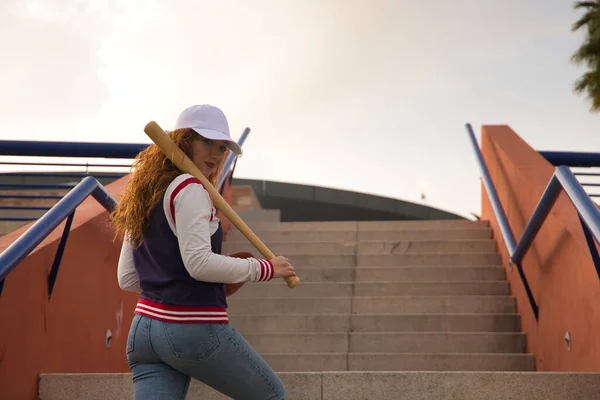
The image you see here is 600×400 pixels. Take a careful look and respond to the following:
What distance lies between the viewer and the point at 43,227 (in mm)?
3789

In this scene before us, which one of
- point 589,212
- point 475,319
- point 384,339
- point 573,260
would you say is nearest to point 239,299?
point 384,339

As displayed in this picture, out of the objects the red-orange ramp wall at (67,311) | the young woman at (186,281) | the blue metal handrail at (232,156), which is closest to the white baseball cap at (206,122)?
the young woman at (186,281)

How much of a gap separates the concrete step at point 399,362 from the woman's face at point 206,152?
3212mm

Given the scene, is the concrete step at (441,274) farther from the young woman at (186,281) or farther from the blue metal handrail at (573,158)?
the young woman at (186,281)

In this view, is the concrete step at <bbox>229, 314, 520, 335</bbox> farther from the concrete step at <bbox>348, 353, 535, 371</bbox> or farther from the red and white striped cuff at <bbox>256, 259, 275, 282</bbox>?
the red and white striped cuff at <bbox>256, 259, 275, 282</bbox>

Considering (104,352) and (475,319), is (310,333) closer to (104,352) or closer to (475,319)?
(475,319)

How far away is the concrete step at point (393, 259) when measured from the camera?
7.45 meters

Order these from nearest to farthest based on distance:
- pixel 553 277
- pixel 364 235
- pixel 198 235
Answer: pixel 198 235
pixel 553 277
pixel 364 235

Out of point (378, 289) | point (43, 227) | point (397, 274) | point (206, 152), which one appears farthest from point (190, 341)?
point (397, 274)

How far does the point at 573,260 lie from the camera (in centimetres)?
463

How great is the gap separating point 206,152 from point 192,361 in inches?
25.7

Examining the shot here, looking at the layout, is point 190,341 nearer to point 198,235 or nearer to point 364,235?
point 198,235

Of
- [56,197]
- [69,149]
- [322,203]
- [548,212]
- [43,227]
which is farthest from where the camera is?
[322,203]

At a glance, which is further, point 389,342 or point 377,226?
point 377,226
